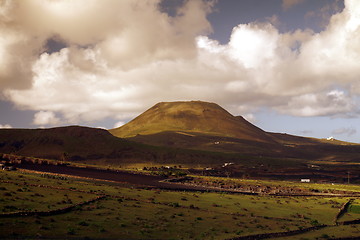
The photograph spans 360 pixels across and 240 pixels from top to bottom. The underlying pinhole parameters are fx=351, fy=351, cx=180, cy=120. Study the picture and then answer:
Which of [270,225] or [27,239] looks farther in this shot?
[270,225]

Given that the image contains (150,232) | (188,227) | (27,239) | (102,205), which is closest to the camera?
(27,239)

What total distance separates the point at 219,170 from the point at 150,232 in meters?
144

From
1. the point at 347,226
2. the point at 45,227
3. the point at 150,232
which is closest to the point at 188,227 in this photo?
the point at 150,232

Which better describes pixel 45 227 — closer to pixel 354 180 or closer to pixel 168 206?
pixel 168 206

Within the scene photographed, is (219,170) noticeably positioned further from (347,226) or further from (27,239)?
(27,239)

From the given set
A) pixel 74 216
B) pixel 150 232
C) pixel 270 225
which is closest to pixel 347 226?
pixel 270 225

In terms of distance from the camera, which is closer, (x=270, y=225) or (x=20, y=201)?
(x=20, y=201)

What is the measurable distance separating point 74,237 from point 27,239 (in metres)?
4.65

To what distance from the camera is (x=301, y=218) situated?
62281mm

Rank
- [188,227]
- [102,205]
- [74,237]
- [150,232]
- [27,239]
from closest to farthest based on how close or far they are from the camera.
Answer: [27,239], [74,237], [150,232], [188,227], [102,205]

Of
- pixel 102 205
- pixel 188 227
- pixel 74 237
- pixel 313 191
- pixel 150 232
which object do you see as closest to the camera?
pixel 74 237

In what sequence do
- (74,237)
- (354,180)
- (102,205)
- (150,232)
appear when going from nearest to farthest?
(74,237) < (150,232) < (102,205) < (354,180)

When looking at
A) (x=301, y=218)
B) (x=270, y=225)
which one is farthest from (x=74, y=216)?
(x=301, y=218)

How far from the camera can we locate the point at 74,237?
35000 mm
